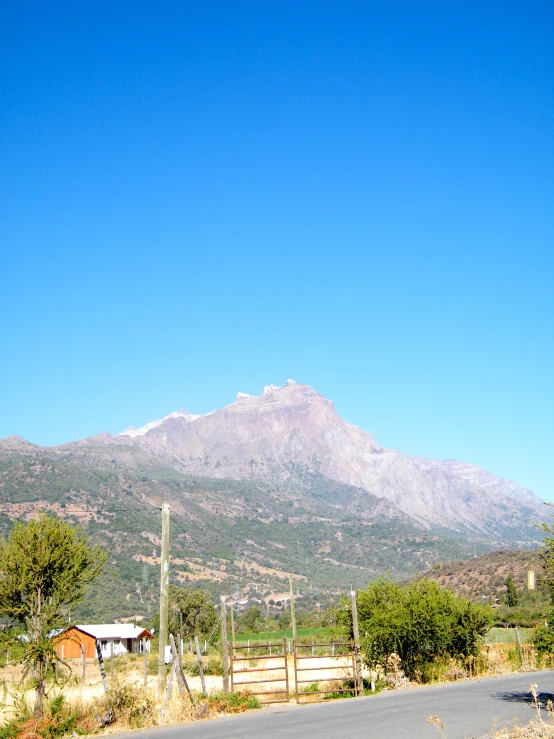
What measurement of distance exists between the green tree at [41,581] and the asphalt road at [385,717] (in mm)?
2911

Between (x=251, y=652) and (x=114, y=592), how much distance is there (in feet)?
125

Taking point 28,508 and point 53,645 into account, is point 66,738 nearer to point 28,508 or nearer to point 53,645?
point 53,645

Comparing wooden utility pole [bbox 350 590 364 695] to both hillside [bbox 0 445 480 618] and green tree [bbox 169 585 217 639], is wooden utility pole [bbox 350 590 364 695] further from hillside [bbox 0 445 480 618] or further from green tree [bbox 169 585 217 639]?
hillside [bbox 0 445 480 618]

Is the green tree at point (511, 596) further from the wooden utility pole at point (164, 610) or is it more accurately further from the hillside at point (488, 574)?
the wooden utility pole at point (164, 610)

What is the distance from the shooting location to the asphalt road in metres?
13.8

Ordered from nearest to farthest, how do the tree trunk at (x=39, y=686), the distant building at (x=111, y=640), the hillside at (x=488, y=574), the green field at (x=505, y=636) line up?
the tree trunk at (x=39, y=686)
the green field at (x=505, y=636)
the distant building at (x=111, y=640)
the hillside at (x=488, y=574)

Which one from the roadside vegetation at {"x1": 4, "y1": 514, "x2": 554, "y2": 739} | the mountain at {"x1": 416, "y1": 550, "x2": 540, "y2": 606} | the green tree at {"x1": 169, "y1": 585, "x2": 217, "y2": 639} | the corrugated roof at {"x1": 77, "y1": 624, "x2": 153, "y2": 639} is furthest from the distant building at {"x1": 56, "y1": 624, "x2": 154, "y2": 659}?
the mountain at {"x1": 416, "y1": 550, "x2": 540, "y2": 606}

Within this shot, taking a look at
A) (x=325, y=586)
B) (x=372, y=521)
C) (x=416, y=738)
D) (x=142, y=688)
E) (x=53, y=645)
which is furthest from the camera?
(x=372, y=521)

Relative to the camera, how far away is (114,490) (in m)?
127

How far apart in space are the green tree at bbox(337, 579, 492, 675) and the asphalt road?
1564 millimetres

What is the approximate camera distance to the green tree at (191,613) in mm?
50219

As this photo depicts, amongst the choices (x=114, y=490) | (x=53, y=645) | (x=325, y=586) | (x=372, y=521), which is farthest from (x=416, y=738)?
(x=372, y=521)

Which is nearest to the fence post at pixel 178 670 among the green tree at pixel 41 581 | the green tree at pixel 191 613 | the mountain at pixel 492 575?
the green tree at pixel 41 581

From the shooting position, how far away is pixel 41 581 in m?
16.7
